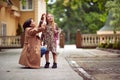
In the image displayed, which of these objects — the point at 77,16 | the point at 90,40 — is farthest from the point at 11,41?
the point at 77,16

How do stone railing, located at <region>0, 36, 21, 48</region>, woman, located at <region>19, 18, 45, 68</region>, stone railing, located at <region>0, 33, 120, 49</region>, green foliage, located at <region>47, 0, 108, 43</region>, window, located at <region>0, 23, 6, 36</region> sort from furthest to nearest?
green foliage, located at <region>47, 0, 108, 43</region> < window, located at <region>0, 23, 6, 36</region> < stone railing, located at <region>0, 36, 21, 48</region> < stone railing, located at <region>0, 33, 120, 49</region> < woman, located at <region>19, 18, 45, 68</region>

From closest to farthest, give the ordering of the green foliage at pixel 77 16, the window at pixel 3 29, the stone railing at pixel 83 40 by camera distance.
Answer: the stone railing at pixel 83 40 < the window at pixel 3 29 < the green foliage at pixel 77 16

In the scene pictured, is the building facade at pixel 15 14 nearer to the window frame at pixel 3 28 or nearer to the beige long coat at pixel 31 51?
the window frame at pixel 3 28

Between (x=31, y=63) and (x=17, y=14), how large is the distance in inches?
1031

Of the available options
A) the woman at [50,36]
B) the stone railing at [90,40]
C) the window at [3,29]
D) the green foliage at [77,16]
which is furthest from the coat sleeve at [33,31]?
the green foliage at [77,16]

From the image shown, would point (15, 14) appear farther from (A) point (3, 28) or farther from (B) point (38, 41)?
(B) point (38, 41)

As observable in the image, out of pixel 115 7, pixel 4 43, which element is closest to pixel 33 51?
pixel 115 7

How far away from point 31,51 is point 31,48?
14 centimetres

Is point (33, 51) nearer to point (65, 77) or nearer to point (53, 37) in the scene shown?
point (53, 37)

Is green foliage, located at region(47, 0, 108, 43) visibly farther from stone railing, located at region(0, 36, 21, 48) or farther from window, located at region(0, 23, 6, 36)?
stone railing, located at region(0, 36, 21, 48)

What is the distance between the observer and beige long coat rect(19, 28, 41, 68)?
1326cm

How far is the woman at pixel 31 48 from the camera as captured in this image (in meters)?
13.2

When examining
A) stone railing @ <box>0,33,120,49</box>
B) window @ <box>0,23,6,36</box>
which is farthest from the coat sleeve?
window @ <box>0,23,6,36</box>

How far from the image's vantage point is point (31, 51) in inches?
528
